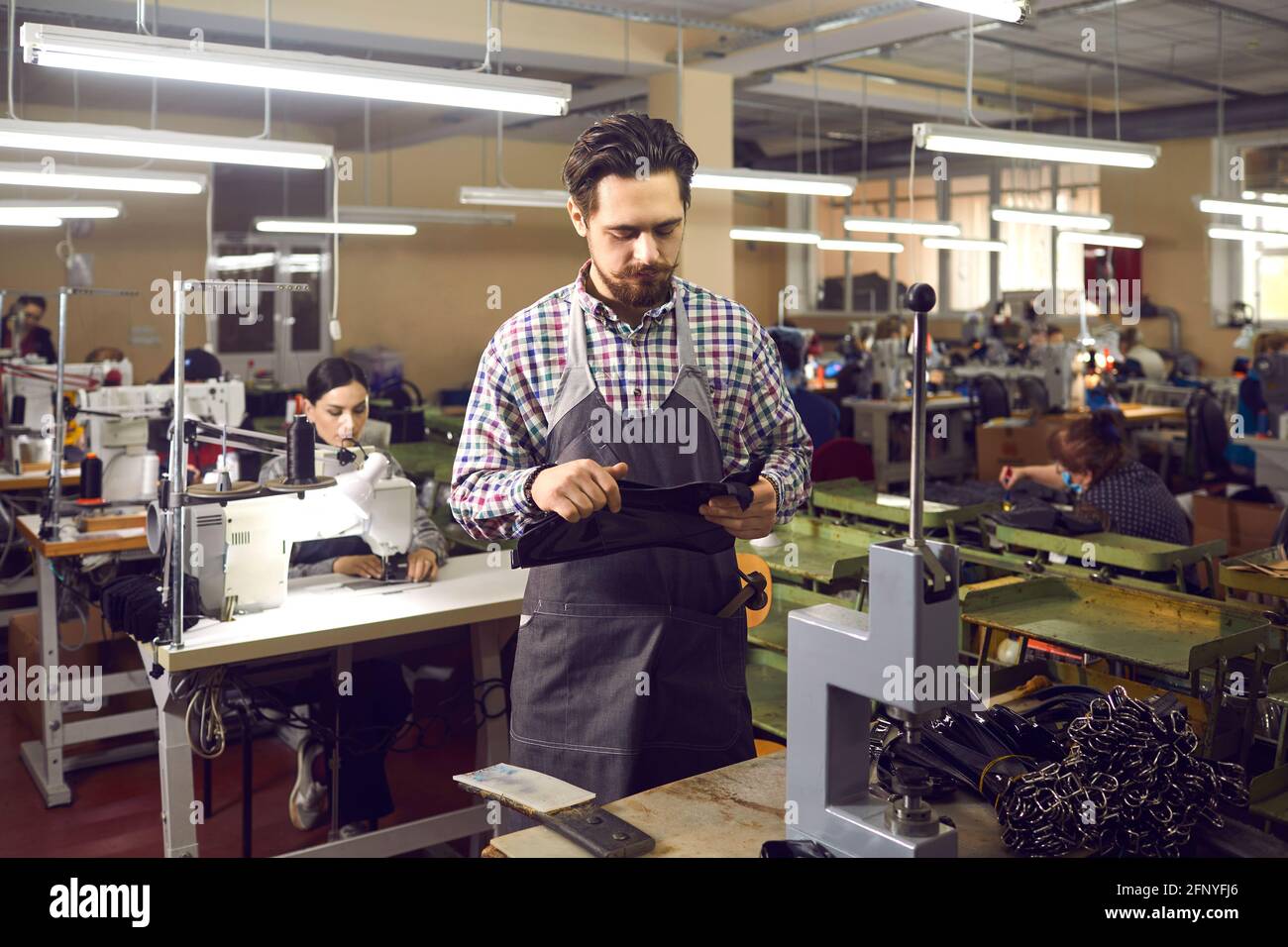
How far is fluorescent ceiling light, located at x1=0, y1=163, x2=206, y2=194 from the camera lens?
18.4 feet

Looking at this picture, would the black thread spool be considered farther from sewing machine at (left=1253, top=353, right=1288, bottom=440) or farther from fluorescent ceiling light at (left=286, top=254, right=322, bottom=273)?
fluorescent ceiling light at (left=286, top=254, right=322, bottom=273)

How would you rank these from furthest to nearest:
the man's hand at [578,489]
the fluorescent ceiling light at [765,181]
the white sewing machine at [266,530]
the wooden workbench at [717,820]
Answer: the fluorescent ceiling light at [765,181] < the white sewing machine at [266,530] < the man's hand at [578,489] < the wooden workbench at [717,820]

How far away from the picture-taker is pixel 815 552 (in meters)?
4.03

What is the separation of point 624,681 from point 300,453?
52.3 inches

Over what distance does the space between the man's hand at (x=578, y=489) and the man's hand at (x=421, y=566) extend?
1908 mm

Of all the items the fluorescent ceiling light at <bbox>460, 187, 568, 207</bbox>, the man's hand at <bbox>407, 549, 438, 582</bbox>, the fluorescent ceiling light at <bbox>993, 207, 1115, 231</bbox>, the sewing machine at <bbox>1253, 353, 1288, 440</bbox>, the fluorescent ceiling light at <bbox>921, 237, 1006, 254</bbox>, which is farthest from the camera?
the fluorescent ceiling light at <bbox>921, 237, 1006, 254</bbox>

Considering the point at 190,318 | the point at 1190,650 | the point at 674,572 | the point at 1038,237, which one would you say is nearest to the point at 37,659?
the point at 674,572

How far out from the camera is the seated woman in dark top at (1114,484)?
14.3 ft

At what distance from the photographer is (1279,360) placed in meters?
8.02

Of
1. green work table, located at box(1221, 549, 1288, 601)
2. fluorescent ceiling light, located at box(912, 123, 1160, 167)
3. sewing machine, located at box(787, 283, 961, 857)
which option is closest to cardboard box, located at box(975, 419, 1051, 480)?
fluorescent ceiling light, located at box(912, 123, 1160, 167)

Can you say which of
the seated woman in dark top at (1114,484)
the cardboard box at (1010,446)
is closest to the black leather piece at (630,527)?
the seated woman in dark top at (1114,484)

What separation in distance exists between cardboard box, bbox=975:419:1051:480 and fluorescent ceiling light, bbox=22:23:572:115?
5918mm

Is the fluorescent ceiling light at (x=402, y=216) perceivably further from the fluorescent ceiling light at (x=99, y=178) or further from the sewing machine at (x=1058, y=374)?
the sewing machine at (x=1058, y=374)
